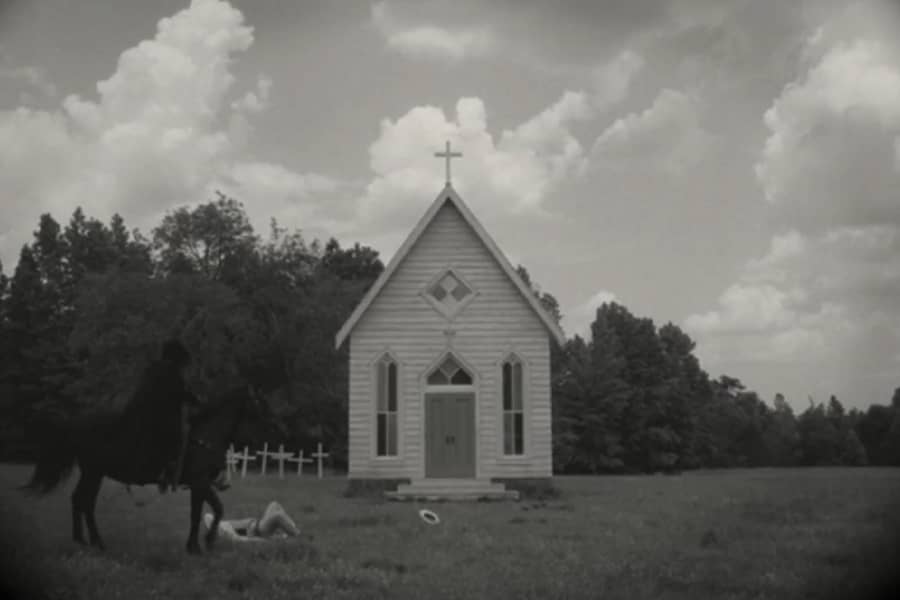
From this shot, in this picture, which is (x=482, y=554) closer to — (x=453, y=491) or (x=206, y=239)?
(x=453, y=491)

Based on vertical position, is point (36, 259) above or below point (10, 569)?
above

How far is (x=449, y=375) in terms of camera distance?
22.9 m

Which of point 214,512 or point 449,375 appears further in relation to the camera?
point 449,375

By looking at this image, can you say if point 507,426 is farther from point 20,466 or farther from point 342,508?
point 20,466

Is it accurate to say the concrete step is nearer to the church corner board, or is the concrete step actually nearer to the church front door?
the church corner board

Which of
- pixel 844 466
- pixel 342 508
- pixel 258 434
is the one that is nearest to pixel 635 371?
pixel 844 466

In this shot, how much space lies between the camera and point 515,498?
21844 millimetres

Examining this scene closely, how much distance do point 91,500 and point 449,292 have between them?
538 inches

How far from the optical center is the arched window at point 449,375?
22875 millimetres

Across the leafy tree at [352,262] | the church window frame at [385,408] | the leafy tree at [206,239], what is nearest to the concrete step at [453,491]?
the church window frame at [385,408]

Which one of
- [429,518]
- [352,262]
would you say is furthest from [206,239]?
[429,518]

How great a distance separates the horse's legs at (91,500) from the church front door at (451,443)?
1283 centimetres

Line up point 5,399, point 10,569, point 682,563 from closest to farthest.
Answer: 1. point 10,569
2. point 682,563
3. point 5,399

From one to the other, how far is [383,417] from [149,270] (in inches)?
805
